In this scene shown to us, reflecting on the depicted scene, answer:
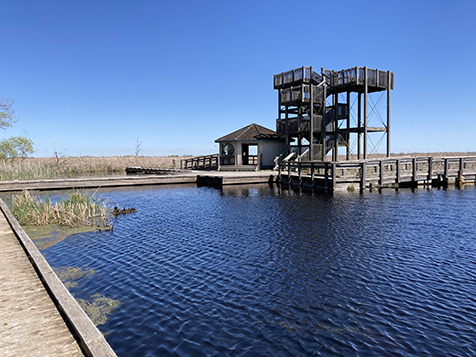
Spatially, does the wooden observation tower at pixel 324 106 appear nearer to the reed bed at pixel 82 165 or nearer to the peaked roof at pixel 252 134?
the peaked roof at pixel 252 134

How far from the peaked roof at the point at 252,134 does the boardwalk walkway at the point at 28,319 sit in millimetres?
27891

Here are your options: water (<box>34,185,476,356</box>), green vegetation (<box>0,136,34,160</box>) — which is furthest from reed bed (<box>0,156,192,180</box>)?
water (<box>34,185,476,356</box>)

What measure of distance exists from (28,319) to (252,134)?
1218 inches

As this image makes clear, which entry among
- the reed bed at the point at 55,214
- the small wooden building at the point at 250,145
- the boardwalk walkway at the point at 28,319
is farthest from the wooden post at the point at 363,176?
the boardwalk walkway at the point at 28,319

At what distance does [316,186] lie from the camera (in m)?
23.6

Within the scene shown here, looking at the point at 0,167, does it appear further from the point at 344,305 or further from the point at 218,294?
the point at 344,305

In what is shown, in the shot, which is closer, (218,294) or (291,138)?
(218,294)

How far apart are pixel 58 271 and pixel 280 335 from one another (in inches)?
219

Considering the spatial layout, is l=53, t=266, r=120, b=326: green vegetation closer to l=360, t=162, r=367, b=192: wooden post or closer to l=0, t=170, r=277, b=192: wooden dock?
l=0, t=170, r=277, b=192: wooden dock

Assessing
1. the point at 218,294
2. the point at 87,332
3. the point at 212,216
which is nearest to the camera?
the point at 87,332

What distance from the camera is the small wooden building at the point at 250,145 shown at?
33812 mm

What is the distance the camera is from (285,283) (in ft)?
23.7

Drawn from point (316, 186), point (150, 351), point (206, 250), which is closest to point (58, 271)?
point (206, 250)

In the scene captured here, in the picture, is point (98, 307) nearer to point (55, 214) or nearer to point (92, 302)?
point (92, 302)
